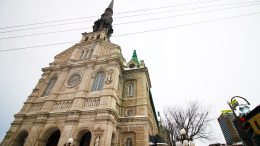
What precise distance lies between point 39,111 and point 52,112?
2.12m

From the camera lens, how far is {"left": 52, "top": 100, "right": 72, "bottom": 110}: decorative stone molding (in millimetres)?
17381

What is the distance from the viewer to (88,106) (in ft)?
54.4

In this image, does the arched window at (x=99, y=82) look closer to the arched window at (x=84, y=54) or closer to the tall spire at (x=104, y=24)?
the arched window at (x=84, y=54)

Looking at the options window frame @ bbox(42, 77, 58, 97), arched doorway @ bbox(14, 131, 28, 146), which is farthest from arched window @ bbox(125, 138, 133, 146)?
window frame @ bbox(42, 77, 58, 97)

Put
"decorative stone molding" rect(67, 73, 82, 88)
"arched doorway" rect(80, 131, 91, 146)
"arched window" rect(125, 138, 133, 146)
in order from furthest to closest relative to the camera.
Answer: "decorative stone molding" rect(67, 73, 82, 88)
"arched doorway" rect(80, 131, 91, 146)
"arched window" rect(125, 138, 133, 146)

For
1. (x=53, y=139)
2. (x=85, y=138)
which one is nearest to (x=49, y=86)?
(x=53, y=139)

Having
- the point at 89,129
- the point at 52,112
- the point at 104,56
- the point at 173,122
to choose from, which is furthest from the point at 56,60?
the point at 173,122

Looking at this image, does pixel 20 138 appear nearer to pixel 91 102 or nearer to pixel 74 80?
pixel 74 80

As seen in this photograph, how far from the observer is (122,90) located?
19984 mm

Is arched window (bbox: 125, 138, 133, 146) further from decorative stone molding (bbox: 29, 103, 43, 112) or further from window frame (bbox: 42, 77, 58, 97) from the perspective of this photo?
window frame (bbox: 42, 77, 58, 97)

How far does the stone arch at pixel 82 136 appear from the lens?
48.2ft

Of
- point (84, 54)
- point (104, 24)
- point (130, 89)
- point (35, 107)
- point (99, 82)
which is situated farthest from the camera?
point (104, 24)

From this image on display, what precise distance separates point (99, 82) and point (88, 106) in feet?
11.3

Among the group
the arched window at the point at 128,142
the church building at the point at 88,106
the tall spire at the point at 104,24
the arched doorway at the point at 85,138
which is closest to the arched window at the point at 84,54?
the church building at the point at 88,106
